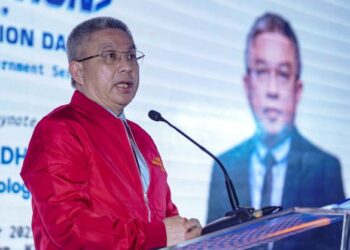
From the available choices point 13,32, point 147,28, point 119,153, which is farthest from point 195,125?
point 119,153

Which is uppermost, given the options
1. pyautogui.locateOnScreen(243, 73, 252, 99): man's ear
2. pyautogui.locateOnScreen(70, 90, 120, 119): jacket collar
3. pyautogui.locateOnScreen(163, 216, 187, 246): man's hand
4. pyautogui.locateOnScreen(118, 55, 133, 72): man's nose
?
pyautogui.locateOnScreen(243, 73, 252, 99): man's ear

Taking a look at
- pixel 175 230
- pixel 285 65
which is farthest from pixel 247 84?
pixel 175 230

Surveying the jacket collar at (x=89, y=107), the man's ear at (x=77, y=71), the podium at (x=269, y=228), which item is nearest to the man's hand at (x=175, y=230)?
the podium at (x=269, y=228)

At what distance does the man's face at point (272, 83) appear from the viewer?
131 inches

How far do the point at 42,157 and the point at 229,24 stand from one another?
1.72 metres

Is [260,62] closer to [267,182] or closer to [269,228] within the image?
[267,182]

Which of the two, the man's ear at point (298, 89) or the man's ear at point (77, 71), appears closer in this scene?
the man's ear at point (77, 71)

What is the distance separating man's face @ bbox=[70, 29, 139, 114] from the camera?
195cm

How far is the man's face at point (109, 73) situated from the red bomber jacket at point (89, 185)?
42 mm

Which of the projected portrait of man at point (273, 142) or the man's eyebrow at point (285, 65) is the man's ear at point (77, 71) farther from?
the man's eyebrow at point (285, 65)

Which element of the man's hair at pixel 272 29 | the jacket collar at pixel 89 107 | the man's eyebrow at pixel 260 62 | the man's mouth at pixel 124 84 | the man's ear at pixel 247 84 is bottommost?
the jacket collar at pixel 89 107

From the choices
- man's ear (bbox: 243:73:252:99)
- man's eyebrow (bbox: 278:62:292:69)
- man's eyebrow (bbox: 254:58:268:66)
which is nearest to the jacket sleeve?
man's ear (bbox: 243:73:252:99)

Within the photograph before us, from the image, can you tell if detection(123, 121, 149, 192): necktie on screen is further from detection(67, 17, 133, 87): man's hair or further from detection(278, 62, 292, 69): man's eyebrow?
detection(278, 62, 292, 69): man's eyebrow

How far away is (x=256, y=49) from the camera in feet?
11.0
